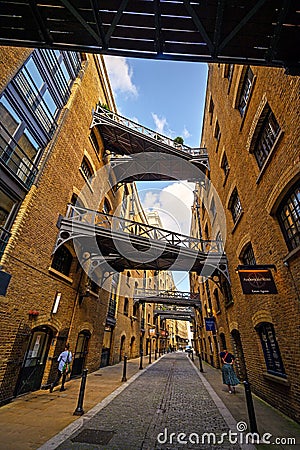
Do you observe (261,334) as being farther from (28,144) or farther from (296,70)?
(28,144)

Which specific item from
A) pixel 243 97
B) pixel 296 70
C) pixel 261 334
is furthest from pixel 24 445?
pixel 243 97

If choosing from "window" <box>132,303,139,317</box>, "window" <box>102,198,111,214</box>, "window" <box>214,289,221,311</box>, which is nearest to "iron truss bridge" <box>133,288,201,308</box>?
"window" <box>132,303,139,317</box>

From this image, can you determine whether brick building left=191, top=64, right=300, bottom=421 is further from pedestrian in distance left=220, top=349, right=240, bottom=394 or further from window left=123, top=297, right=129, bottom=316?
window left=123, top=297, right=129, bottom=316

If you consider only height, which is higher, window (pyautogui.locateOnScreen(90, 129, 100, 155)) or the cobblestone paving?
window (pyautogui.locateOnScreen(90, 129, 100, 155))

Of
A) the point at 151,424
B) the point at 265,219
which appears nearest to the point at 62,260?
the point at 151,424

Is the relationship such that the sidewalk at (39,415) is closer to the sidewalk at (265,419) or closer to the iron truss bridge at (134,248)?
the sidewalk at (265,419)

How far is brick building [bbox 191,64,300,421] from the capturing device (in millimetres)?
5409

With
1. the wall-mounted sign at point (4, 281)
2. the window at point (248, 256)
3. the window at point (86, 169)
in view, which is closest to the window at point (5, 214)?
the wall-mounted sign at point (4, 281)

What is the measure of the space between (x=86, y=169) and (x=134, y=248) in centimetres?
548

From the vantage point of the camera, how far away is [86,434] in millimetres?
4348

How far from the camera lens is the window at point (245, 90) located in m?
8.08

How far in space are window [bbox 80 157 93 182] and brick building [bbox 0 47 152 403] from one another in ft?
0.20

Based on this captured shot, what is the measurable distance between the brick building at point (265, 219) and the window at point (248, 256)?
2.1 inches

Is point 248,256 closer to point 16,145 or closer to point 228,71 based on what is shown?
point 228,71
